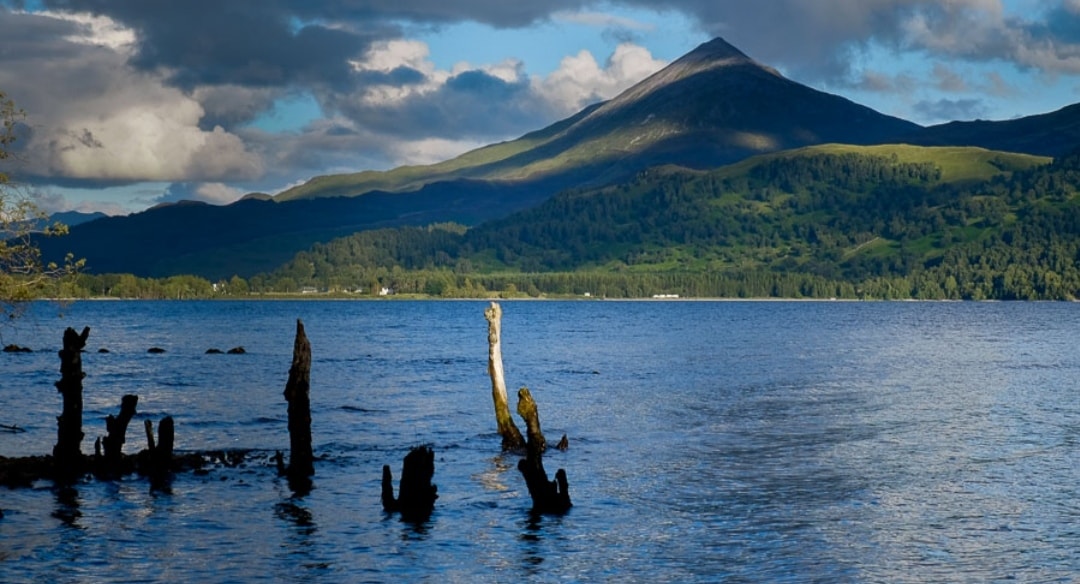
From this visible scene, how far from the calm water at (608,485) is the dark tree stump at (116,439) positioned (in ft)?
5.81

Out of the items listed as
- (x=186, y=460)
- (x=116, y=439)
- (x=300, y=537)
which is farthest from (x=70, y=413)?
(x=300, y=537)

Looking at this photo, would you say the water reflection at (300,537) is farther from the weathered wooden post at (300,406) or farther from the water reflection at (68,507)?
the water reflection at (68,507)

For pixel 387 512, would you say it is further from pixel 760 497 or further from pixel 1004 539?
pixel 1004 539

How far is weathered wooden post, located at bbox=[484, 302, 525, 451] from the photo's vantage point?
47447 millimetres

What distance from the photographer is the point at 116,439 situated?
41062mm

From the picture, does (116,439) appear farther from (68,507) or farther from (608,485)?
(608,485)

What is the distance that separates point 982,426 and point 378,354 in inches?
2994

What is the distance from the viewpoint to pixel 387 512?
3625 centimetres

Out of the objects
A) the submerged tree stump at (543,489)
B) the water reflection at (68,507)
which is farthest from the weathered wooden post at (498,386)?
the water reflection at (68,507)

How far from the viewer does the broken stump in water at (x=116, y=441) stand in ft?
134

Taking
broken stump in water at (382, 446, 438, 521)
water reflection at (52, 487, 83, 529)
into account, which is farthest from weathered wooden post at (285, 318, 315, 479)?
water reflection at (52, 487, 83, 529)

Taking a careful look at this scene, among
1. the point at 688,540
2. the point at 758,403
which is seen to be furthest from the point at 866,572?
the point at 758,403

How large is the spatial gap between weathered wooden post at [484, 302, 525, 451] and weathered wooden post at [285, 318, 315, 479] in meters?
9.07

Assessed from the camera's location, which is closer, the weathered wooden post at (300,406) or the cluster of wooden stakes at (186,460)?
the cluster of wooden stakes at (186,460)
